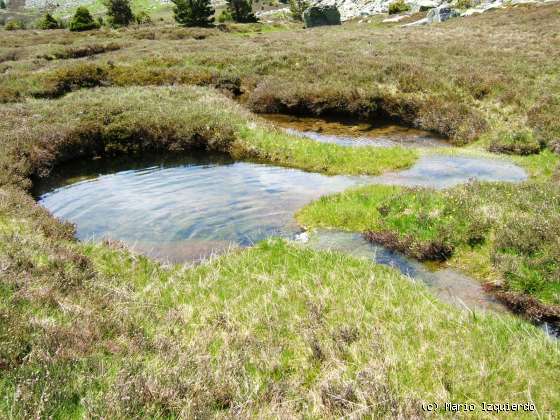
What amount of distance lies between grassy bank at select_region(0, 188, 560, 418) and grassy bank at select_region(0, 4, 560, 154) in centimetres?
1506

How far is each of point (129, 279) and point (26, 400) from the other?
5140 mm

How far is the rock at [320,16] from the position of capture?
3393 inches

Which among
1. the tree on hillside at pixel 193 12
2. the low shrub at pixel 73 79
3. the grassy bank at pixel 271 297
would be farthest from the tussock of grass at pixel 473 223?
the tree on hillside at pixel 193 12

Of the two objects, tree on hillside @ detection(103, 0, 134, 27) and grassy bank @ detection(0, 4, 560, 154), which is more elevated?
tree on hillside @ detection(103, 0, 134, 27)

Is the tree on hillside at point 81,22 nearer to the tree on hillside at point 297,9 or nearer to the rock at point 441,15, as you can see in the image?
the tree on hillside at point 297,9

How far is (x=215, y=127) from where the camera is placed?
21.1 m

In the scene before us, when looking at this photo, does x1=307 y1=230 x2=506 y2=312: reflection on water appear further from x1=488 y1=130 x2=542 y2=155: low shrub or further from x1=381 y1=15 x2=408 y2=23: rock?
x1=381 y1=15 x2=408 y2=23: rock

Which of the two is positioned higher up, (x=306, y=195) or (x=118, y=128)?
(x=118, y=128)

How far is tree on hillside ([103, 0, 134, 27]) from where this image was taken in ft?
289

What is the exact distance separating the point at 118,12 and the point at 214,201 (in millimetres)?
88753

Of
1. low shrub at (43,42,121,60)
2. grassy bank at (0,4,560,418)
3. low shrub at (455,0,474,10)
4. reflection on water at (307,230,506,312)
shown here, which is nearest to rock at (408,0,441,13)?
low shrub at (455,0,474,10)

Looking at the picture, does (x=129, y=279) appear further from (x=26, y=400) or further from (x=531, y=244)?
(x=531, y=244)

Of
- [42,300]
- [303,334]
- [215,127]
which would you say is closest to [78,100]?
[215,127]

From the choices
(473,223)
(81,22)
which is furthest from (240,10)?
(473,223)
